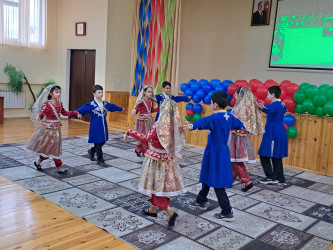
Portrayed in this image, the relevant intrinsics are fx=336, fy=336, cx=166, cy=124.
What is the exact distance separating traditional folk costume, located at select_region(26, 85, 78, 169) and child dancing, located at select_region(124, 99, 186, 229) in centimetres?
187

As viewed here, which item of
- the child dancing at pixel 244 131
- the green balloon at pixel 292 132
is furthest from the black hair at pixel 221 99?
the green balloon at pixel 292 132

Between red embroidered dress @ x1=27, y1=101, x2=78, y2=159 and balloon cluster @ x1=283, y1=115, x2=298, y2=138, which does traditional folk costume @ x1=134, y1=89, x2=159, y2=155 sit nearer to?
red embroidered dress @ x1=27, y1=101, x2=78, y2=159

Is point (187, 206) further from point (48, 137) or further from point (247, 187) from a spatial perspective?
point (48, 137)

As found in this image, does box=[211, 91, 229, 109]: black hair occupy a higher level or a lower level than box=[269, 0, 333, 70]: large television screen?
lower

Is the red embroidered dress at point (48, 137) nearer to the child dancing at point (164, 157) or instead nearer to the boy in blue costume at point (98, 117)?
the boy in blue costume at point (98, 117)

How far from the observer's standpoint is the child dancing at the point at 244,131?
4043 millimetres

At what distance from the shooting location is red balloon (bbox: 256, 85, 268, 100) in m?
5.78

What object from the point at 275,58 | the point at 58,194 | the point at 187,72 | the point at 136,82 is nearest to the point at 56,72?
the point at 136,82

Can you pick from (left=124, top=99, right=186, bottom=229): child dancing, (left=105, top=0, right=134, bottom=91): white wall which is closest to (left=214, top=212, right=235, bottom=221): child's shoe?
(left=124, top=99, right=186, bottom=229): child dancing

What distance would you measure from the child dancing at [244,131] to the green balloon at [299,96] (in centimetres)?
144

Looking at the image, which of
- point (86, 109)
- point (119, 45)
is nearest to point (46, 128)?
point (86, 109)

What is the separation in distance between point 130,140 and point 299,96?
11.9 feet

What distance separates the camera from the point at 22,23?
936cm

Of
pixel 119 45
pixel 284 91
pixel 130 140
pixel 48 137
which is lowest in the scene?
pixel 130 140
